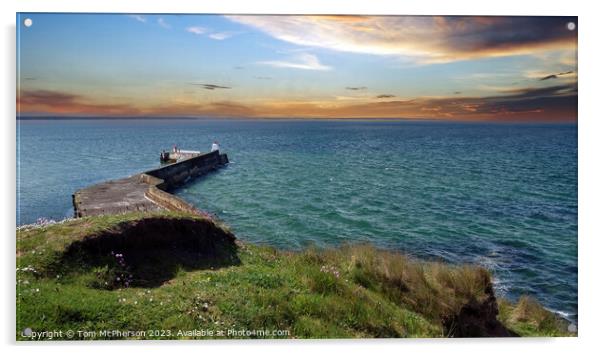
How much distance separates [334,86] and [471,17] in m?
4.16

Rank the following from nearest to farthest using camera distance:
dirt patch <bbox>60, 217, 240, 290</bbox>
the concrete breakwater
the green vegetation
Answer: the green vegetation, dirt patch <bbox>60, 217, 240, 290</bbox>, the concrete breakwater

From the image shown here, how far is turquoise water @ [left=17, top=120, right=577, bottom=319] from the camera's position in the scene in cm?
1341

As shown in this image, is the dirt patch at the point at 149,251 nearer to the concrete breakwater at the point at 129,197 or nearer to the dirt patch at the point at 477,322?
the dirt patch at the point at 477,322

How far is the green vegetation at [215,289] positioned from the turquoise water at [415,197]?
2.92m

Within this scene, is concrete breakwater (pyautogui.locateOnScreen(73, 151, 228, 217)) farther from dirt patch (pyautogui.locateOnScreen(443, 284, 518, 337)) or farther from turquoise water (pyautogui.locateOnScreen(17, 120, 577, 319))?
dirt patch (pyautogui.locateOnScreen(443, 284, 518, 337))

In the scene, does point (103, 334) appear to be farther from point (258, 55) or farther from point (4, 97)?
point (258, 55)

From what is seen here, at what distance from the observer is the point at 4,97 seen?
28.2ft

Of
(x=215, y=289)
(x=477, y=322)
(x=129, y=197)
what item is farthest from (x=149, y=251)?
(x=129, y=197)

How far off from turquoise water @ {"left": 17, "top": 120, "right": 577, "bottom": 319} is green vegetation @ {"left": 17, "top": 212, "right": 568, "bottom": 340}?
2923 millimetres

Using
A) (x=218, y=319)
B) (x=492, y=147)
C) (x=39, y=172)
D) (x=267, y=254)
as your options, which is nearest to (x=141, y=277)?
(x=218, y=319)

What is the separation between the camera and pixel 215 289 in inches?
303

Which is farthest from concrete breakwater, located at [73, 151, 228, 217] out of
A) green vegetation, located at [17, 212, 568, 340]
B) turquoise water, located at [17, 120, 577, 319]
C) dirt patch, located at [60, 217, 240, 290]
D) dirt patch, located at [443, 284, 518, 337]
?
dirt patch, located at [443, 284, 518, 337]

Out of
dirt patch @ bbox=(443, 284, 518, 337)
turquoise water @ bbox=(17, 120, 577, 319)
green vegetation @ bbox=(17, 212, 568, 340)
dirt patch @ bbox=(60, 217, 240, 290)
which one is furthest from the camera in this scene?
turquoise water @ bbox=(17, 120, 577, 319)

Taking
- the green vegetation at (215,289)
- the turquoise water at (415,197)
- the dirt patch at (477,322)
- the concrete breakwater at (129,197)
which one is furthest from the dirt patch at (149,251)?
the concrete breakwater at (129,197)
